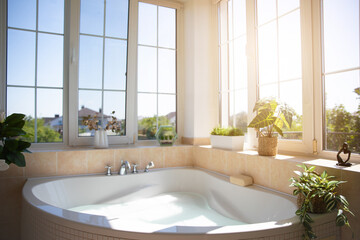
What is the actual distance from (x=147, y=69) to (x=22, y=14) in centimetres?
136

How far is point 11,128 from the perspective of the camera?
5.72ft

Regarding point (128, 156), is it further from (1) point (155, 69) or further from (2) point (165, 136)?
(1) point (155, 69)

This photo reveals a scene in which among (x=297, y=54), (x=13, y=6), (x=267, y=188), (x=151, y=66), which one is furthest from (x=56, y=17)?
(x=267, y=188)

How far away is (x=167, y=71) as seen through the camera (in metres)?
3.14

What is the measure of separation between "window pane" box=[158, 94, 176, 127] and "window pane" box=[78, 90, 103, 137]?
28.6 inches

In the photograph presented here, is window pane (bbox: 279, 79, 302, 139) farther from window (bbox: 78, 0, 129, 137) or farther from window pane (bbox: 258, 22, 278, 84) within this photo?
window (bbox: 78, 0, 129, 137)

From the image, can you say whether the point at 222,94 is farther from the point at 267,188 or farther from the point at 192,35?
the point at 267,188

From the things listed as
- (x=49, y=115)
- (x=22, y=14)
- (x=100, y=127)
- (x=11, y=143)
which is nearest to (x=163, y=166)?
(x=100, y=127)

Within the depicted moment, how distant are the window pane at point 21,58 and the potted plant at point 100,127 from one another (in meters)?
0.65

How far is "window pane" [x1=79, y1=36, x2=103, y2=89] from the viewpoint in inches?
105

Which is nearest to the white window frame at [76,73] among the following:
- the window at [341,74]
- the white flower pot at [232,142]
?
the white flower pot at [232,142]

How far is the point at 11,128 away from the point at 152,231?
131 cm

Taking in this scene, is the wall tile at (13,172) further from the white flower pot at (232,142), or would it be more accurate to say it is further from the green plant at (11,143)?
the white flower pot at (232,142)

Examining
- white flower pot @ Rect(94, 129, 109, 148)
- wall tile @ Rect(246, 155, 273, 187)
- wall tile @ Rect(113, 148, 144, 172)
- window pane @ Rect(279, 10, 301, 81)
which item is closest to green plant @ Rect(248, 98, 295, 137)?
wall tile @ Rect(246, 155, 273, 187)
